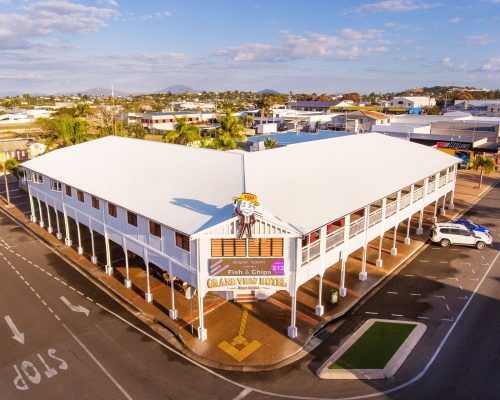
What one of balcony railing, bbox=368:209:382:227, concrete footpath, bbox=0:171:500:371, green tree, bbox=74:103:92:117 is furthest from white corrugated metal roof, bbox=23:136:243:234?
green tree, bbox=74:103:92:117

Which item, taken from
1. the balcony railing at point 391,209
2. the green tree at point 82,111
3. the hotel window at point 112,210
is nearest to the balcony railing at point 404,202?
the balcony railing at point 391,209

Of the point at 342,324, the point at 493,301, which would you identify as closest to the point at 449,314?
the point at 493,301

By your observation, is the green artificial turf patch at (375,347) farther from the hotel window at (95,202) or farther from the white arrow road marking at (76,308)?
the hotel window at (95,202)

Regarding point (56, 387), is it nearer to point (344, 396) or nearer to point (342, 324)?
point (344, 396)

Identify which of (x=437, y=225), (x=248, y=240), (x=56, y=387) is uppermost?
(x=248, y=240)

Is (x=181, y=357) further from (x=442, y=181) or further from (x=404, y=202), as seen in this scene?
(x=442, y=181)

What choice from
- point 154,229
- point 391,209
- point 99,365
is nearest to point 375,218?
point 391,209
